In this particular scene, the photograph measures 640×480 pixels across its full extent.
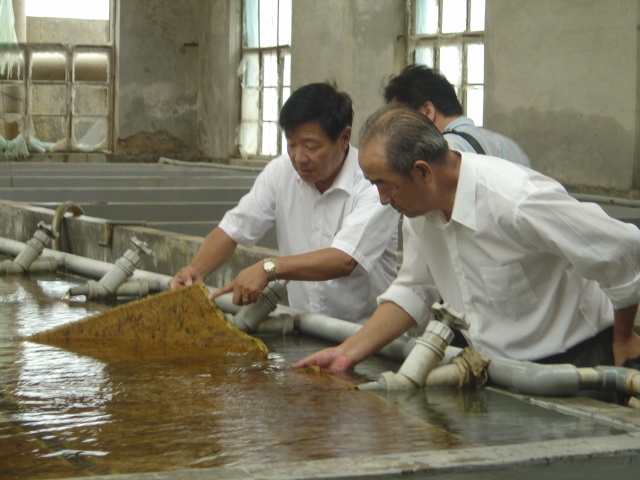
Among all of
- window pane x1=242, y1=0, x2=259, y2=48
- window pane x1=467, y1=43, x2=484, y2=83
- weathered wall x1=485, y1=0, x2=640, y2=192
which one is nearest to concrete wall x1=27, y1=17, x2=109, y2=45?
window pane x1=242, y1=0, x2=259, y2=48

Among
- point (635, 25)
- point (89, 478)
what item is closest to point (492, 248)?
point (89, 478)

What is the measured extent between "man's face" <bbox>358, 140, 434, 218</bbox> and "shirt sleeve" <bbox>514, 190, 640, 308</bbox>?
0.80ft

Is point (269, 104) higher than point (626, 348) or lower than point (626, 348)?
higher

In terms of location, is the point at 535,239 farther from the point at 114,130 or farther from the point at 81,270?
the point at 114,130

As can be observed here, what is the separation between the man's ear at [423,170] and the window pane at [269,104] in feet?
39.9

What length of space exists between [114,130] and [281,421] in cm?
1484

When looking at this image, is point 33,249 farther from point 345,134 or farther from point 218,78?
point 218,78

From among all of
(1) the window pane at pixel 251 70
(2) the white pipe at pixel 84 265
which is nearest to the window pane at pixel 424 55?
(1) the window pane at pixel 251 70

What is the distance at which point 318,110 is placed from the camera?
11.5 ft

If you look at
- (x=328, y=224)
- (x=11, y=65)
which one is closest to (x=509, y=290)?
(x=328, y=224)

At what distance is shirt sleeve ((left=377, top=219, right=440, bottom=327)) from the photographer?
291 cm

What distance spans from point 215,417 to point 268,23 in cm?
1287

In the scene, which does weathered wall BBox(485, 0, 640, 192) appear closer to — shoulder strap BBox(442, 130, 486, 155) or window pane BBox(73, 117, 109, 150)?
shoulder strap BBox(442, 130, 486, 155)

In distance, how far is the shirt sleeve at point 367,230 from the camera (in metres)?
3.50
